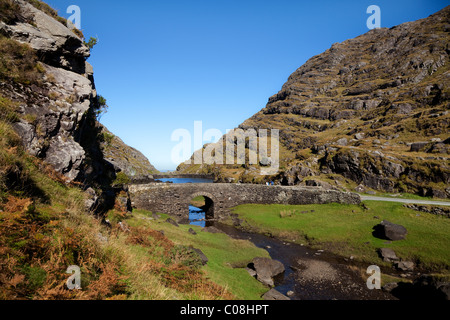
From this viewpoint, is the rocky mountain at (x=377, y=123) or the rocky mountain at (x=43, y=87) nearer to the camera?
the rocky mountain at (x=43, y=87)

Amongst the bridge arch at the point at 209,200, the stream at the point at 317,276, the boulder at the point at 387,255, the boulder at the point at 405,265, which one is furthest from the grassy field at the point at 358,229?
the bridge arch at the point at 209,200

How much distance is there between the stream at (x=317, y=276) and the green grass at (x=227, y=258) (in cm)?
294


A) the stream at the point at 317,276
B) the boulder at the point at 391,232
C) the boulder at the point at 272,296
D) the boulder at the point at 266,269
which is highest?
the boulder at the point at 391,232

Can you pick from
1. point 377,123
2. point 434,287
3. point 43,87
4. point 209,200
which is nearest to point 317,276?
point 434,287

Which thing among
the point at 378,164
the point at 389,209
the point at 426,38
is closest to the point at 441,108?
the point at 378,164

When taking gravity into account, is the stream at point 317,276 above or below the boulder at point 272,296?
below

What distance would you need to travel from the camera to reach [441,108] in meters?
69.8

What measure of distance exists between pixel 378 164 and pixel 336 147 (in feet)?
50.3

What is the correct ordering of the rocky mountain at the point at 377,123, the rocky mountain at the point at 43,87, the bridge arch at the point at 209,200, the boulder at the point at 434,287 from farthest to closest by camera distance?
1. the bridge arch at the point at 209,200
2. the rocky mountain at the point at 377,123
3. the boulder at the point at 434,287
4. the rocky mountain at the point at 43,87

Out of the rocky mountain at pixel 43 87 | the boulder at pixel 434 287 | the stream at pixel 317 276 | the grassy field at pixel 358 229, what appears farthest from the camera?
the grassy field at pixel 358 229

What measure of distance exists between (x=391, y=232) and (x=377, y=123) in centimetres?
8424

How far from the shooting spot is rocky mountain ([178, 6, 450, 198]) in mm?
42062

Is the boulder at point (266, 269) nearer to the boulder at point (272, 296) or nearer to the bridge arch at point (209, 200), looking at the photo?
the boulder at point (272, 296)

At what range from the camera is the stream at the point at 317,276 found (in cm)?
1744
